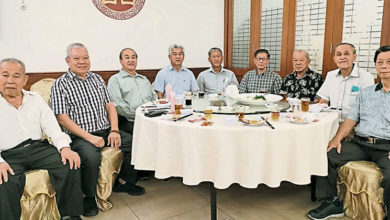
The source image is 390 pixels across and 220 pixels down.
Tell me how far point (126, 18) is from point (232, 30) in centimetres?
173

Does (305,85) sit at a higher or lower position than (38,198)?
higher

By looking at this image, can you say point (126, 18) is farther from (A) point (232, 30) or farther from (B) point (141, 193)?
(B) point (141, 193)

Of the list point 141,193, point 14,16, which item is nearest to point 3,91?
point 141,193

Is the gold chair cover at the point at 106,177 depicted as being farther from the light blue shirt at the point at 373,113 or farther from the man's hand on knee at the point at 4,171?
the light blue shirt at the point at 373,113

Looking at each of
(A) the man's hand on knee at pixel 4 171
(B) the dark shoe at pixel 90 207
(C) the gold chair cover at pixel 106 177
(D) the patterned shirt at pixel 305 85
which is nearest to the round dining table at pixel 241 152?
(C) the gold chair cover at pixel 106 177

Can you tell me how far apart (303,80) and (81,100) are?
86.4 inches

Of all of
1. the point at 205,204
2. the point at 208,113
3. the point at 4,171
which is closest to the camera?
the point at 4,171

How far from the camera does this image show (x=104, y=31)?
391 centimetres

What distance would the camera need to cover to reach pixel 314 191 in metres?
2.44

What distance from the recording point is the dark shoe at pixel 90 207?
2.22 meters

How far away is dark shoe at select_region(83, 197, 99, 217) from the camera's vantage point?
2.22m

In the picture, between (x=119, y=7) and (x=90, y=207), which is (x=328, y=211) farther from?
(x=119, y=7)

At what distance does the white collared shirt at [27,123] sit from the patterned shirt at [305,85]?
2.26 meters

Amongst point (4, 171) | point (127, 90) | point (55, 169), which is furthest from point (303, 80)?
point (4, 171)
